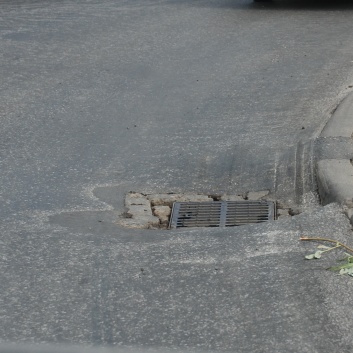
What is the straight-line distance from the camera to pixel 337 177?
639 centimetres

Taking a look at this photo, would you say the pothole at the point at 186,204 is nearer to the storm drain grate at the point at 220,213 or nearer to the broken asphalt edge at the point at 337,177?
the storm drain grate at the point at 220,213

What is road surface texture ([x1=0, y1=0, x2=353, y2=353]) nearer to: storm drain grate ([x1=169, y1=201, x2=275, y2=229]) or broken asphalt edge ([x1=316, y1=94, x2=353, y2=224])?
broken asphalt edge ([x1=316, y1=94, x2=353, y2=224])

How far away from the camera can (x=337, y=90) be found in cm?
923

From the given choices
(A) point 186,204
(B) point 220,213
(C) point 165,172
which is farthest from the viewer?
(C) point 165,172

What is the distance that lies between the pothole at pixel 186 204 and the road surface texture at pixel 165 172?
0.09 metres

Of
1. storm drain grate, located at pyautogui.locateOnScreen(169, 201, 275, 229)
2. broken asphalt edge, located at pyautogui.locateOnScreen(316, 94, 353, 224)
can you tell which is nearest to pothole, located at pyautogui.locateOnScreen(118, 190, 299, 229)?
storm drain grate, located at pyautogui.locateOnScreen(169, 201, 275, 229)

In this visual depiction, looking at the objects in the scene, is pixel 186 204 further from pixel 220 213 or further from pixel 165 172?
pixel 165 172

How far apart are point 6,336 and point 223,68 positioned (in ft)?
20.8

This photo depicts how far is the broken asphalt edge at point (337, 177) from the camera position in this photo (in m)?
6.01

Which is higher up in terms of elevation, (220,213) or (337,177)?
(337,177)

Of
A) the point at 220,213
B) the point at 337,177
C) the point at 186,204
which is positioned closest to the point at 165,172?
the point at 186,204

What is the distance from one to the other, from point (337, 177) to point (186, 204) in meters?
0.98

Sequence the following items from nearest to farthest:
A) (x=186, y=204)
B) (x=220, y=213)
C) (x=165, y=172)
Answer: (x=220, y=213) → (x=186, y=204) → (x=165, y=172)

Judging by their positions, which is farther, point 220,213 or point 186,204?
point 186,204
